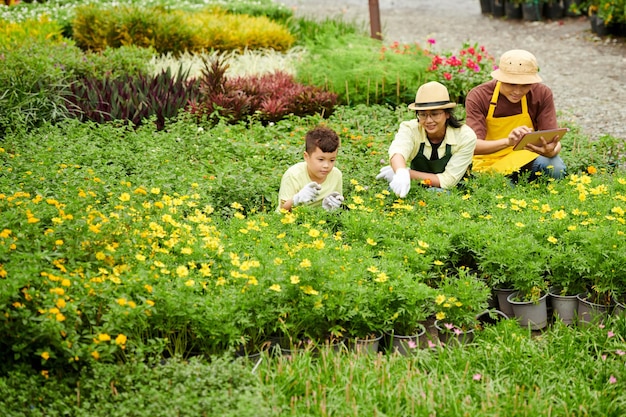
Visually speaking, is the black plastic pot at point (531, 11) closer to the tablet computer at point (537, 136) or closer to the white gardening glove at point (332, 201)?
the tablet computer at point (537, 136)

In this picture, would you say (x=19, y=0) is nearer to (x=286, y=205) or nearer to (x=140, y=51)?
(x=140, y=51)

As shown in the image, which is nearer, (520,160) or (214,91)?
(520,160)

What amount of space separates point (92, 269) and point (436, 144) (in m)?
2.64

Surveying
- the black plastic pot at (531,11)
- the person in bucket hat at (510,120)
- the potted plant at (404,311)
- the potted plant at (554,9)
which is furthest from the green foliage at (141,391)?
the potted plant at (554,9)

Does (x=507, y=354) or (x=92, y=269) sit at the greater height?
(x=92, y=269)

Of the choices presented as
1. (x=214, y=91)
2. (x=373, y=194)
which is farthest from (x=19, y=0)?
(x=373, y=194)

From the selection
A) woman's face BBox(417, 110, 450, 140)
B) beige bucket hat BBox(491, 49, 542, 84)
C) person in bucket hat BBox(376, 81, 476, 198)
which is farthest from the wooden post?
woman's face BBox(417, 110, 450, 140)

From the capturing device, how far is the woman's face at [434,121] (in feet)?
18.0

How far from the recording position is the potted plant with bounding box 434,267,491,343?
13.4ft

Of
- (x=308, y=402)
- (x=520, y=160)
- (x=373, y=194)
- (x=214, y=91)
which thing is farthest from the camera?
(x=214, y=91)

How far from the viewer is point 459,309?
414cm

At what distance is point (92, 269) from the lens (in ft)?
12.9

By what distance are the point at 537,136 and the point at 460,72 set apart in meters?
3.11

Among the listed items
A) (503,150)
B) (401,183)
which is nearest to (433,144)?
(401,183)
